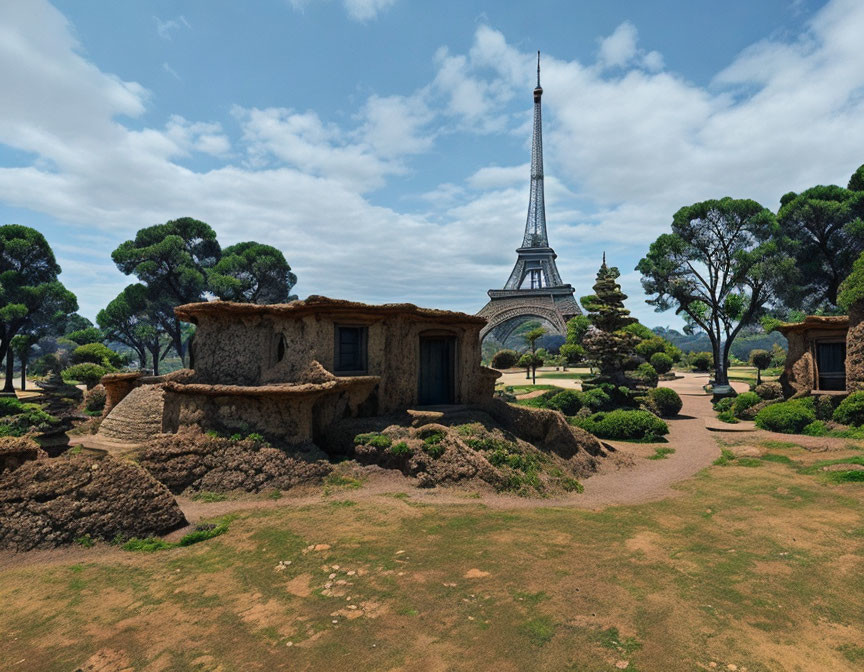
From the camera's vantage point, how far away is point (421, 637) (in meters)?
6.17

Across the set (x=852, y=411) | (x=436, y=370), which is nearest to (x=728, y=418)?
(x=852, y=411)

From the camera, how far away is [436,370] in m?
18.6

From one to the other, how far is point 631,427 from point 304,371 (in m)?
16.0

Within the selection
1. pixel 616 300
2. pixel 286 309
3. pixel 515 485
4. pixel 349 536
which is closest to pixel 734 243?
pixel 616 300

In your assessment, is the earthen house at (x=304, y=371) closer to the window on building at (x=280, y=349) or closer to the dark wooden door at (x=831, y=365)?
the window on building at (x=280, y=349)

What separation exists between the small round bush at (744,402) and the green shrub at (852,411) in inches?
193

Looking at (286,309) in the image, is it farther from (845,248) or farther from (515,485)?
(845,248)

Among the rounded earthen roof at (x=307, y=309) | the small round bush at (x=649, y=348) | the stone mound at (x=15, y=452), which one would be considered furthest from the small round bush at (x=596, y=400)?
the small round bush at (x=649, y=348)

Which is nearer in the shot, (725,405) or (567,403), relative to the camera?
(567,403)

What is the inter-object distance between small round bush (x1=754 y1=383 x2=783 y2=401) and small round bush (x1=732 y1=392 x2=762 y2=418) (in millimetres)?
332

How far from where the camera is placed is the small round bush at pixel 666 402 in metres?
27.6

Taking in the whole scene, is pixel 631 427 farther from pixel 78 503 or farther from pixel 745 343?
pixel 745 343

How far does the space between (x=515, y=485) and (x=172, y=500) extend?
9.02m

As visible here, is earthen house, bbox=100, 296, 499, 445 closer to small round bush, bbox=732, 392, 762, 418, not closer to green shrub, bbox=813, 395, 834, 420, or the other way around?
green shrub, bbox=813, 395, 834, 420
